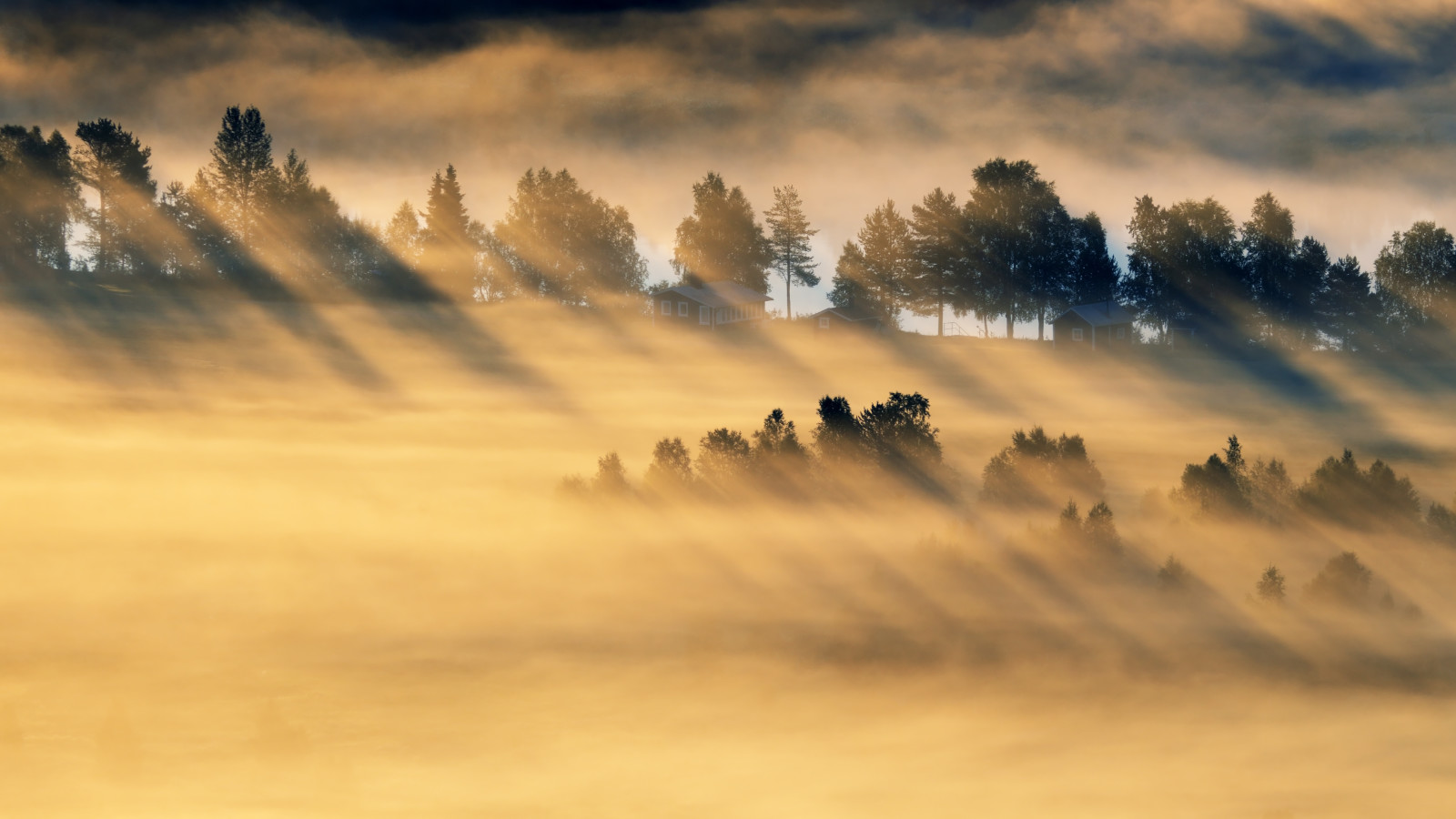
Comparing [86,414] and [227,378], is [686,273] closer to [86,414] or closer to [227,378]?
[227,378]

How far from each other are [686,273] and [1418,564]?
8848 cm

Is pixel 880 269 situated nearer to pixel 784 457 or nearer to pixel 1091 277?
pixel 1091 277

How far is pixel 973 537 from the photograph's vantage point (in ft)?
246

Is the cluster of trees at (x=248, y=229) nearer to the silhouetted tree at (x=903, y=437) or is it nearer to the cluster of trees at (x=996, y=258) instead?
the cluster of trees at (x=996, y=258)

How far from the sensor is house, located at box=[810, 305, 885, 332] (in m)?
128

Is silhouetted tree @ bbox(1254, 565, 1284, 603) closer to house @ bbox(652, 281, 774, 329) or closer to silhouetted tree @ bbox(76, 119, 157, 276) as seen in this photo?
house @ bbox(652, 281, 774, 329)

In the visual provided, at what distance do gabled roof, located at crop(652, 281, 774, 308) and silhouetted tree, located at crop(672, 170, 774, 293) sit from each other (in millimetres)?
1898

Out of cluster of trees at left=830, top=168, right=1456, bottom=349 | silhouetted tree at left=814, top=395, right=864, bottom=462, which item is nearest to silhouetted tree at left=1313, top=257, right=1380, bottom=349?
cluster of trees at left=830, top=168, right=1456, bottom=349

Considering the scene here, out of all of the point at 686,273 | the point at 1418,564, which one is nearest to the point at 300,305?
the point at 686,273

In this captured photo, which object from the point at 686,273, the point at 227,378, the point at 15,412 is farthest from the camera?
the point at 686,273

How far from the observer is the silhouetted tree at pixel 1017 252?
422 feet

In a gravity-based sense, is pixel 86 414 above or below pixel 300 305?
below

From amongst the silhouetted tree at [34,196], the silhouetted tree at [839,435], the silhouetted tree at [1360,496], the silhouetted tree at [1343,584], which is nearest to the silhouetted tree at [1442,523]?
the silhouetted tree at [1360,496]

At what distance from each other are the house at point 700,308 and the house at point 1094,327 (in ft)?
93.2
